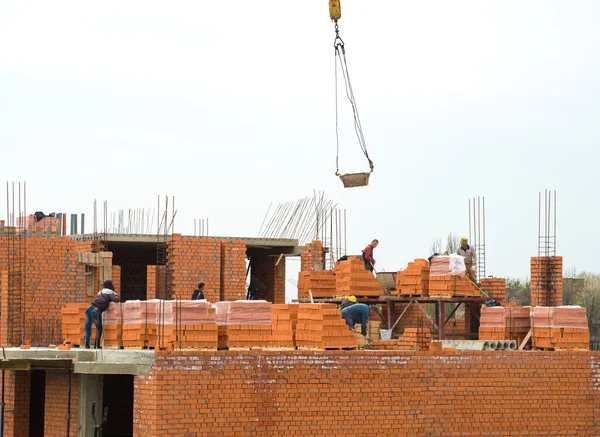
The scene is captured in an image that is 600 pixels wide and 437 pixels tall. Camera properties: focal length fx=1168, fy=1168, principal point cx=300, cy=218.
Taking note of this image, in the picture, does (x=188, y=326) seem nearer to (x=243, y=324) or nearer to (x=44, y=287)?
(x=243, y=324)

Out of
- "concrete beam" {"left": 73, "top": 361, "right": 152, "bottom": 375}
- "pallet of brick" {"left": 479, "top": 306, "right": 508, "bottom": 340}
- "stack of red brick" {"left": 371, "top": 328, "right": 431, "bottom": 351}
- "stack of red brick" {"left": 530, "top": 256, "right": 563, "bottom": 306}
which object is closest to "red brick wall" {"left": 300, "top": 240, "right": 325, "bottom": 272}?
"stack of red brick" {"left": 530, "top": 256, "right": 563, "bottom": 306}

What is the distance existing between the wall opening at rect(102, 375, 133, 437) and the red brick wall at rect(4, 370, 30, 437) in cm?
167

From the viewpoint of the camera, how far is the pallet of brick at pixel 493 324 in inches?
744

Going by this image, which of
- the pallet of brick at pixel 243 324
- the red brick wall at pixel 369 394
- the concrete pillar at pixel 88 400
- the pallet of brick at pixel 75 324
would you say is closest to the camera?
the red brick wall at pixel 369 394

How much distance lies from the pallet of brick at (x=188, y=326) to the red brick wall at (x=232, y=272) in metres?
7.68

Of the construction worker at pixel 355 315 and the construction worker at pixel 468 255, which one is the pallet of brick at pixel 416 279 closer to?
the construction worker at pixel 468 255

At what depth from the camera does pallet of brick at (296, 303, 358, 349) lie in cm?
1652

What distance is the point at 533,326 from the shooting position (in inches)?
720

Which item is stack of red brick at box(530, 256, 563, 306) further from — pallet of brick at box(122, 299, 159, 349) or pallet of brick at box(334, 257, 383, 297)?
pallet of brick at box(122, 299, 159, 349)

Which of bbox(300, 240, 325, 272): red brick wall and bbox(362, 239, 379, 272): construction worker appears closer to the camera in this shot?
bbox(362, 239, 379, 272): construction worker

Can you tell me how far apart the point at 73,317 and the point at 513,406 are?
700cm

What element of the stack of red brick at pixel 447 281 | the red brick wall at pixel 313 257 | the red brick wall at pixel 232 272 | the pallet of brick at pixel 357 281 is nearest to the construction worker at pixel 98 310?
the pallet of brick at pixel 357 281

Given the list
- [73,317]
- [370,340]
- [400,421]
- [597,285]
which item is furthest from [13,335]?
[597,285]

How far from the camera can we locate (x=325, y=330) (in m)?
16.5
